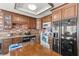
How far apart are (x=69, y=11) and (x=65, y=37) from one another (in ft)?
1.25

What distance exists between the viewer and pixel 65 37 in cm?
153

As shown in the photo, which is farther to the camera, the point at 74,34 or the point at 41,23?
the point at 41,23

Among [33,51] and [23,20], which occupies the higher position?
[23,20]

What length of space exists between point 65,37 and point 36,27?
47cm

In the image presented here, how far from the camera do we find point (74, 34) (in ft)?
4.76

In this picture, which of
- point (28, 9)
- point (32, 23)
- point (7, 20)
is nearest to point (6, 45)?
point (7, 20)

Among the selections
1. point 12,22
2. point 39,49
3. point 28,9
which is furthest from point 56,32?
Result: point 12,22

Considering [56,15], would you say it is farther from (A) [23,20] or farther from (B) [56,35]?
(A) [23,20]

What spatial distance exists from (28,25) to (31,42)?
0.27 metres

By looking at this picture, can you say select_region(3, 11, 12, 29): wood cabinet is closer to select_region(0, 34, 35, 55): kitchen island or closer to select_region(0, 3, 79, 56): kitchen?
select_region(0, 3, 79, 56): kitchen

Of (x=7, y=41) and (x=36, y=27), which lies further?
(x=36, y=27)

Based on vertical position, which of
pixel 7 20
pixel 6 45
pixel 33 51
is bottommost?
pixel 33 51

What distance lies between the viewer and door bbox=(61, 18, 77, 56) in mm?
1455

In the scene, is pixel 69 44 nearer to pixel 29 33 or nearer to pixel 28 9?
pixel 29 33
